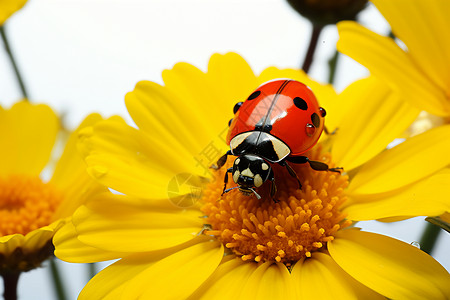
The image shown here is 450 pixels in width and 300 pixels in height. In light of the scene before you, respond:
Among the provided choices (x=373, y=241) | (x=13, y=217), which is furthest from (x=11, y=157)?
(x=373, y=241)

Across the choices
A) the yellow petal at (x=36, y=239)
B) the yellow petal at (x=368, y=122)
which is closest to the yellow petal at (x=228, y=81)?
the yellow petal at (x=368, y=122)

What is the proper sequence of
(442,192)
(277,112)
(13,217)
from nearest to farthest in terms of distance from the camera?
(442,192), (277,112), (13,217)

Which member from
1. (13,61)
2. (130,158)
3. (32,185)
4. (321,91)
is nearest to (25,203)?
(32,185)

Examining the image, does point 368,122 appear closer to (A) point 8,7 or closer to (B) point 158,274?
(B) point 158,274

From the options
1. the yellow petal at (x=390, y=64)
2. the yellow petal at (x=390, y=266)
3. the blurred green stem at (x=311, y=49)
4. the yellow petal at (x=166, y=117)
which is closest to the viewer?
the yellow petal at (x=390, y=266)

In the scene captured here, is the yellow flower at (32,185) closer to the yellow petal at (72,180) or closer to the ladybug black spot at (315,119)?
the yellow petal at (72,180)

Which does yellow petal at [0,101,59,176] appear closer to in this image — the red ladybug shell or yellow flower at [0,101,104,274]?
yellow flower at [0,101,104,274]

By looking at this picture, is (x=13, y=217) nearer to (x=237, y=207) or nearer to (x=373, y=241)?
(x=237, y=207)
